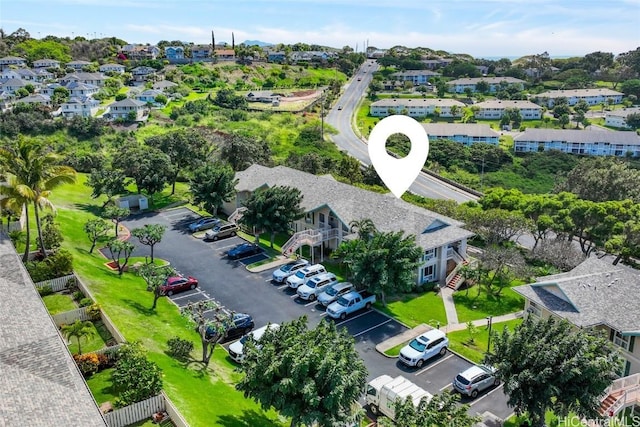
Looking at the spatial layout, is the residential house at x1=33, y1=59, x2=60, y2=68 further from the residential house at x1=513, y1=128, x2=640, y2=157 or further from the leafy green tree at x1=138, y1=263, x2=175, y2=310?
the leafy green tree at x1=138, y1=263, x2=175, y2=310

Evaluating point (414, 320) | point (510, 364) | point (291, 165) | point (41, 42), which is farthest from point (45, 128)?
point (41, 42)

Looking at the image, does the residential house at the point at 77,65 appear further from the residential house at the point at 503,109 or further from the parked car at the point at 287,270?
the parked car at the point at 287,270

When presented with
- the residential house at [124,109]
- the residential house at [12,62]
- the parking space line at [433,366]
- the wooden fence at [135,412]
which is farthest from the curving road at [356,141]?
the residential house at [12,62]

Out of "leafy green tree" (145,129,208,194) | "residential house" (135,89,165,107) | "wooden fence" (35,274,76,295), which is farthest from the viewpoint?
"residential house" (135,89,165,107)

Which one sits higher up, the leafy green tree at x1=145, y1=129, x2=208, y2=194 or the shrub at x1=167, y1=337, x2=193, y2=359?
the leafy green tree at x1=145, y1=129, x2=208, y2=194

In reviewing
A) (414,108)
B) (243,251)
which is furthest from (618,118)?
(243,251)

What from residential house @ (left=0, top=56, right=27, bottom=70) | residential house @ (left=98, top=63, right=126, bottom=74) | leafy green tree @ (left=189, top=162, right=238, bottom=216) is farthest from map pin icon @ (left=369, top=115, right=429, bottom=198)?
residential house @ (left=0, top=56, right=27, bottom=70)

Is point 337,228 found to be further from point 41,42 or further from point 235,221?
point 41,42
